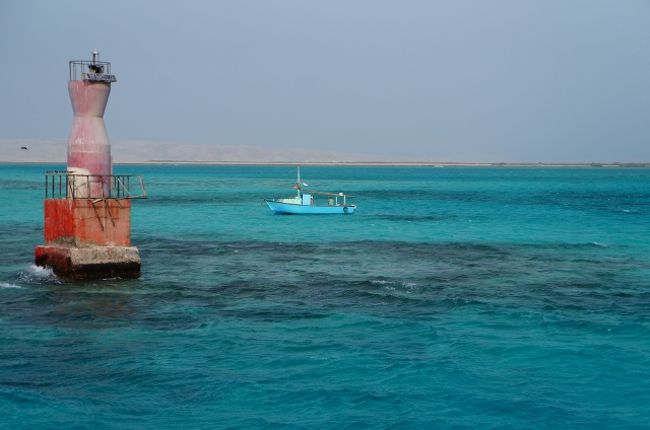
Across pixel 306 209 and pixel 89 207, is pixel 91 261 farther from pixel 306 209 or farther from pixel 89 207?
pixel 306 209

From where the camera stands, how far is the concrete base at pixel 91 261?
23891 millimetres

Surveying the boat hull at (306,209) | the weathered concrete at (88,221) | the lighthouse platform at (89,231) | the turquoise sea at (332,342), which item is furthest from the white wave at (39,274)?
the boat hull at (306,209)

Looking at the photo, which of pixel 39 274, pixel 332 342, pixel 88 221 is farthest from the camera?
pixel 39 274

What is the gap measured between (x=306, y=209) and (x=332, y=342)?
41.1m

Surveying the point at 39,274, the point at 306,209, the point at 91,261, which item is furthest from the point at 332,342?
the point at 306,209

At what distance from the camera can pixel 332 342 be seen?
1773cm

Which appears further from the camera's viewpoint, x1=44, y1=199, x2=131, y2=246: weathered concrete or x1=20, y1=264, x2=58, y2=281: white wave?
x1=20, y1=264, x2=58, y2=281: white wave

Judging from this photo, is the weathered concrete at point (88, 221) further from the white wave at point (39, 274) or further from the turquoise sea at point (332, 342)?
the turquoise sea at point (332, 342)

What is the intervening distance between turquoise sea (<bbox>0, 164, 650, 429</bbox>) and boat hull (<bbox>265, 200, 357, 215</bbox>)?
79.1ft

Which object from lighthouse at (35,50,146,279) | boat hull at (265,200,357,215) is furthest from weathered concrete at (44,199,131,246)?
boat hull at (265,200,357,215)

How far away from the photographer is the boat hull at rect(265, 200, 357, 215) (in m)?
58.4

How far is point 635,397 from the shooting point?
48.3 ft

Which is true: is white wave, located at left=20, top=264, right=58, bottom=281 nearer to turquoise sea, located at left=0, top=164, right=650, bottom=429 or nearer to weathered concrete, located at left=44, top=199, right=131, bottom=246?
turquoise sea, located at left=0, top=164, right=650, bottom=429

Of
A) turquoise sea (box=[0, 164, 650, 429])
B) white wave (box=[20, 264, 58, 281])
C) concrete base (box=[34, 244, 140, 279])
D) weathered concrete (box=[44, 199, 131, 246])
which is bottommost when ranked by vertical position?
turquoise sea (box=[0, 164, 650, 429])
